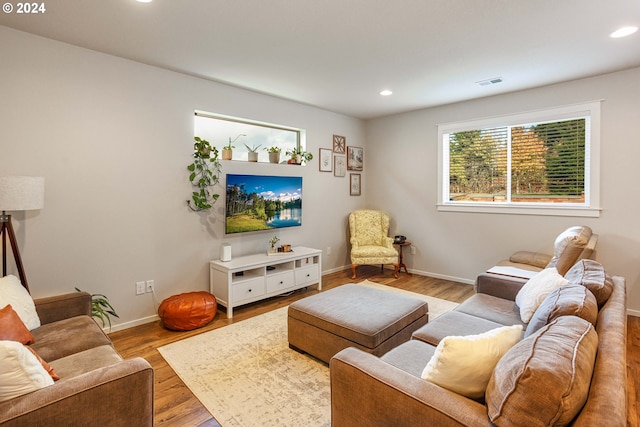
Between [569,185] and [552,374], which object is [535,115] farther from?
[552,374]

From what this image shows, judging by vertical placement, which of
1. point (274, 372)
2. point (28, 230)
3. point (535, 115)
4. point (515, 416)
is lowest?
point (274, 372)

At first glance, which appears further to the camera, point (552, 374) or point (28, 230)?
point (28, 230)

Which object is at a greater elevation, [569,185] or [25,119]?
[25,119]

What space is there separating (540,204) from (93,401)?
4584 millimetres

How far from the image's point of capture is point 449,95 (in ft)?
13.9

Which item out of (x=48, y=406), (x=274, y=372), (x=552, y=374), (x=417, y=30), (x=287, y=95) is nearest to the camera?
(x=552, y=374)

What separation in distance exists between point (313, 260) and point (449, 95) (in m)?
2.78

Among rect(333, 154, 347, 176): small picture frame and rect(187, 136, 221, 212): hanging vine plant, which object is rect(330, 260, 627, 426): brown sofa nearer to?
rect(187, 136, 221, 212): hanging vine plant

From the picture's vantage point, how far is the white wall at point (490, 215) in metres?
3.41

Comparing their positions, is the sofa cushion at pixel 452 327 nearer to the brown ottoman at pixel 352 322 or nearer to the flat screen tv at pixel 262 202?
the brown ottoman at pixel 352 322

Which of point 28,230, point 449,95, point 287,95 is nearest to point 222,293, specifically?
point 28,230

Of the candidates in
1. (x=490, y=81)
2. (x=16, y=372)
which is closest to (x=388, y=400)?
(x=16, y=372)

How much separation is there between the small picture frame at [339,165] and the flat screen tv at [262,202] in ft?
2.90

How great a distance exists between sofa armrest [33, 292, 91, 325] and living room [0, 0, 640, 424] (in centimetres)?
66
